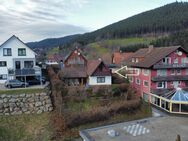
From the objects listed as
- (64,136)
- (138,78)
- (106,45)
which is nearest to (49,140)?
(64,136)

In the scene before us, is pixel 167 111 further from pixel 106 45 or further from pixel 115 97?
pixel 106 45

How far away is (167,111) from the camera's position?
3120 cm

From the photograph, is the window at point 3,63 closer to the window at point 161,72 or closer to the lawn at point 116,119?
the lawn at point 116,119

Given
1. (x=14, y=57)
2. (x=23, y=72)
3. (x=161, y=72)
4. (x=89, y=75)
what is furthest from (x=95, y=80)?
(x=14, y=57)

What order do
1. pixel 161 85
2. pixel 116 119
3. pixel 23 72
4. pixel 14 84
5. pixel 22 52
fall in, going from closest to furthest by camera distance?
pixel 116 119 < pixel 14 84 < pixel 23 72 < pixel 161 85 < pixel 22 52

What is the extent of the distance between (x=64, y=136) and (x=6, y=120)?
7.42 metres

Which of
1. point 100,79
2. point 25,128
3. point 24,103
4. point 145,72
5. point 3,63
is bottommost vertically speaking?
point 25,128

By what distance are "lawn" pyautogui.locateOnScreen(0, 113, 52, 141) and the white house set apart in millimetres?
10604

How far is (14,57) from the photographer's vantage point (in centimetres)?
3688

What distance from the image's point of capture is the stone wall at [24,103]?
27.5 metres

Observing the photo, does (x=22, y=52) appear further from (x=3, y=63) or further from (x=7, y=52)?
(x=3, y=63)

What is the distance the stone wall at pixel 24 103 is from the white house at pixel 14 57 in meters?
7.86

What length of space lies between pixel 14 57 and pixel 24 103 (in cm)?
1162

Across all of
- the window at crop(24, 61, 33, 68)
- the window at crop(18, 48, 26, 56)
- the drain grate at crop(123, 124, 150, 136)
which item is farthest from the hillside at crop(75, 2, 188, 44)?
the drain grate at crop(123, 124, 150, 136)
